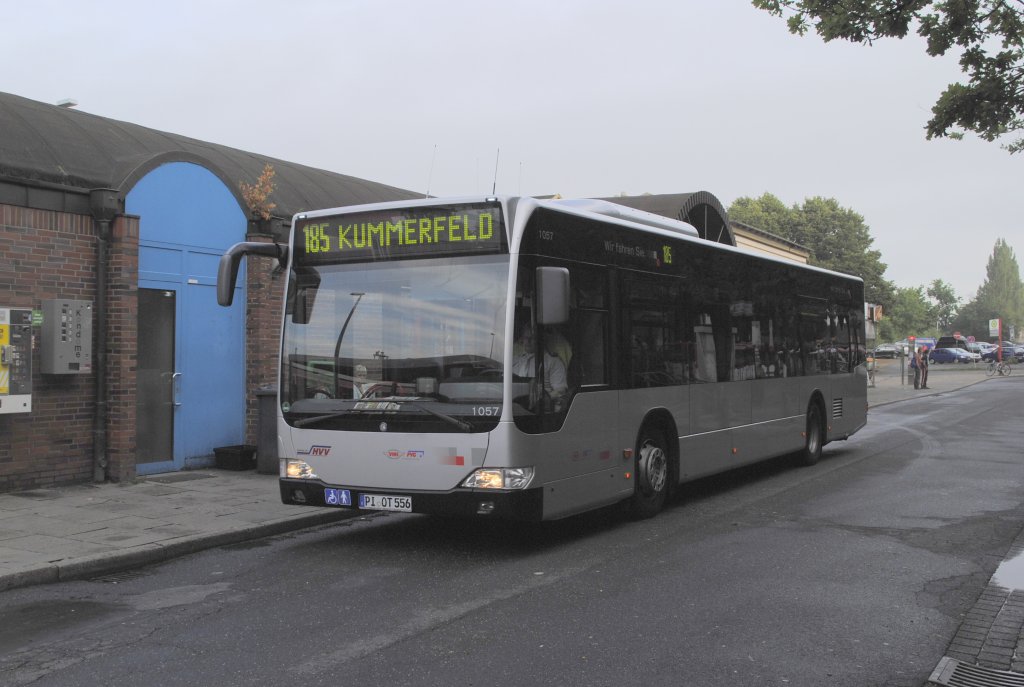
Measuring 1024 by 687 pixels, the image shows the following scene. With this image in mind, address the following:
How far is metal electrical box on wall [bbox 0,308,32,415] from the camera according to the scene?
9.78 meters

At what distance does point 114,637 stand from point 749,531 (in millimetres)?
5508

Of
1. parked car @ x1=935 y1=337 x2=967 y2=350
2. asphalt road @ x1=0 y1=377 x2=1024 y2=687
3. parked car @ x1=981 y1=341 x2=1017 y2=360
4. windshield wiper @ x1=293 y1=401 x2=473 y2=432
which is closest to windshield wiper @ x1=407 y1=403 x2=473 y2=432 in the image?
windshield wiper @ x1=293 y1=401 x2=473 y2=432

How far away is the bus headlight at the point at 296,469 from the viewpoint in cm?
781

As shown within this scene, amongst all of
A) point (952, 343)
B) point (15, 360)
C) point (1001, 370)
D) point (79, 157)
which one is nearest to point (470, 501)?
point (15, 360)

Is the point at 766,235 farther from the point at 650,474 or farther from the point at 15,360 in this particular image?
the point at 15,360

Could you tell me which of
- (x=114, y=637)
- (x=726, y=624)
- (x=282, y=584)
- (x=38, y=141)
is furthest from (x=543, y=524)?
(x=38, y=141)

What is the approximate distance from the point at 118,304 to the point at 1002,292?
172539 millimetres

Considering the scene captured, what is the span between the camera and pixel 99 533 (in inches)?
321

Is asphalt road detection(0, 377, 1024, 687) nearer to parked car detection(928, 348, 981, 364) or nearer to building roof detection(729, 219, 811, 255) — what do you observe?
building roof detection(729, 219, 811, 255)

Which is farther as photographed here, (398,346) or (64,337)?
(64,337)

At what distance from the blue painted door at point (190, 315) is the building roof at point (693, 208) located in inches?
386

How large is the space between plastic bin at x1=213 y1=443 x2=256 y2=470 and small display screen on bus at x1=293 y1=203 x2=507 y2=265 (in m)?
4.94

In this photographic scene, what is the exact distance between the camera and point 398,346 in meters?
7.34

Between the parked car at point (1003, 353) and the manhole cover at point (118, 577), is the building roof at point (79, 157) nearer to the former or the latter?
the manhole cover at point (118, 577)
